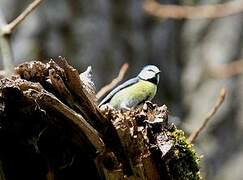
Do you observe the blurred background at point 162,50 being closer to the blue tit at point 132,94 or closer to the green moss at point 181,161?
the blue tit at point 132,94

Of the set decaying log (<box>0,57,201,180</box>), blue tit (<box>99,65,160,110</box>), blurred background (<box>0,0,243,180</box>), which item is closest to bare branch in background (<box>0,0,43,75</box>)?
blue tit (<box>99,65,160,110</box>)

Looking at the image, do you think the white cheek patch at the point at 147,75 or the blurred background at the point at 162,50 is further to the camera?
the blurred background at the point at 162,50

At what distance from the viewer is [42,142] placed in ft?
4.13

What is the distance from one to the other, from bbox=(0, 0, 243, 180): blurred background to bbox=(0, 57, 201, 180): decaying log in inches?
48.2

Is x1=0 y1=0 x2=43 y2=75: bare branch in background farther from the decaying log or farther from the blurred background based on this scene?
the blurred background

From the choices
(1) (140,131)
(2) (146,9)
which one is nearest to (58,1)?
(2) (146,9)

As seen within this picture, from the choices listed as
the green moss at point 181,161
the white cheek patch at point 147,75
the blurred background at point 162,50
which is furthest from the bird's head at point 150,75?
the blurred background at point 162,50

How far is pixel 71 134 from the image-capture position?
1.25 meters

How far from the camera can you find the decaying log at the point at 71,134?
1.21 meters

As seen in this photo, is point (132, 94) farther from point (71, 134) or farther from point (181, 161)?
point (71, 134)

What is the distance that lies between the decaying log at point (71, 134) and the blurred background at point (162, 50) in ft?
4.02

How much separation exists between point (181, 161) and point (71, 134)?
Result: 24 centimetres

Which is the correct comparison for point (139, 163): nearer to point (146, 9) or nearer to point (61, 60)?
point (61, 60)

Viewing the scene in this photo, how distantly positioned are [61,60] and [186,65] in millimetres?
3116
